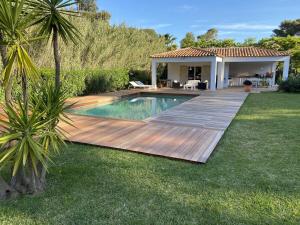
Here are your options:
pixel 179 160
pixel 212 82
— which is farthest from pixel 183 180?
pixel 212 82

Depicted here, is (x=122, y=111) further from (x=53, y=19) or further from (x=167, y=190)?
(x=167, y=190)

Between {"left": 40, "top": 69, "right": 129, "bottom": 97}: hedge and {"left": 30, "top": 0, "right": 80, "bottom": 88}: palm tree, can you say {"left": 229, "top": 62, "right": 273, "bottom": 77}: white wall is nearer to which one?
{"left": 40, "top": 69, "right": 129, "bottom": 97}: hedge

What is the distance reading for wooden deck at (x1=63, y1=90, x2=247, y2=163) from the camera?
20.2 ft

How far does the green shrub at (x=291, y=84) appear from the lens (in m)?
18.3

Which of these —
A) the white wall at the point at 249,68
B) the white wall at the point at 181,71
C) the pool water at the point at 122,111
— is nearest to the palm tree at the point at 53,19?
the pool water at the point at 122,111

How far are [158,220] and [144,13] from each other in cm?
3300

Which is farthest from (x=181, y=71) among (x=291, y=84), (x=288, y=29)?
(x=288, y=29)

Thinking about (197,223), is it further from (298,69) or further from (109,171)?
(298,69)

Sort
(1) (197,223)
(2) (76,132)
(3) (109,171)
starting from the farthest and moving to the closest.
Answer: (2) (76,132)
(3) (109,171)
(1) (197,223)

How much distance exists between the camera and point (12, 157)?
3590 millimetres

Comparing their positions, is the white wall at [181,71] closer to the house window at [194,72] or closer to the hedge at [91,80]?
the house window at [194,72]

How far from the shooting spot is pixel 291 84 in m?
18.4

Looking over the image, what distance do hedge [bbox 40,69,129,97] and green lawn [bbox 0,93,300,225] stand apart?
922 centimetres

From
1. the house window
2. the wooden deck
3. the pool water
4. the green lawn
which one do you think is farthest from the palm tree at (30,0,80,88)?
the house window
